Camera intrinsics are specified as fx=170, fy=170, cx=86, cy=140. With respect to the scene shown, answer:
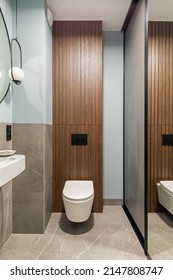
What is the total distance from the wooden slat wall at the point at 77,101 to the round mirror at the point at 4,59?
0.69m

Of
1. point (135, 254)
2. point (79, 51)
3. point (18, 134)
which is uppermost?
point (79, 51)

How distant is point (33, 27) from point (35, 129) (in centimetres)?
110

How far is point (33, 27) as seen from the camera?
1.83 m

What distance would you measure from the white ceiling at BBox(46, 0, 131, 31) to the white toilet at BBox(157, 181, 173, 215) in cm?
207

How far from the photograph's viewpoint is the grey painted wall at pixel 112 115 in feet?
8.13

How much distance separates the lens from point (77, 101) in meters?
2.29

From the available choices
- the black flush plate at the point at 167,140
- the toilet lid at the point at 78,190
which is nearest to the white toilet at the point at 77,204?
the toilet lid at the point at 78,190

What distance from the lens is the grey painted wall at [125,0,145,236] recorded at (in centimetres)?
169

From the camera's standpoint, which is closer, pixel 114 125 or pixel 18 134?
pixel 18 134

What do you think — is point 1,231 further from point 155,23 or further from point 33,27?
point 155,23

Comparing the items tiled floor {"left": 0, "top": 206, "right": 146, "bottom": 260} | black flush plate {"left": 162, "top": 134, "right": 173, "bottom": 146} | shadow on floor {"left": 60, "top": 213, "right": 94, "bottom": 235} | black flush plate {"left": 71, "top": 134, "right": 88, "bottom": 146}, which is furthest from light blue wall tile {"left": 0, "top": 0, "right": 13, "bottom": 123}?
black flush plate {"left": 162, "top": 134, "right": 173, "bottom": 146}

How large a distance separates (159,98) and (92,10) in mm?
1338

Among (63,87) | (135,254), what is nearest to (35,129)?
(63,87)

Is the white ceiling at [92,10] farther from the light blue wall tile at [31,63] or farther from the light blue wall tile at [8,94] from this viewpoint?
the light blue wall tile at [8,94]
